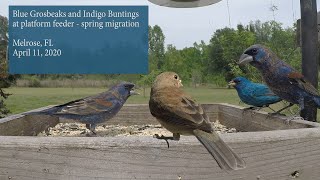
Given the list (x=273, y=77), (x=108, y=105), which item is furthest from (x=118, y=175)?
(x=273, y=77)

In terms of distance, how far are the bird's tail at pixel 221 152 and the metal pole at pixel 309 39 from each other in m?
1.00

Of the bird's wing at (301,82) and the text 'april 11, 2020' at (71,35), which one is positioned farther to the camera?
the text 'april 11, 2020' at (71,35)

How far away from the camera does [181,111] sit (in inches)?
30.5

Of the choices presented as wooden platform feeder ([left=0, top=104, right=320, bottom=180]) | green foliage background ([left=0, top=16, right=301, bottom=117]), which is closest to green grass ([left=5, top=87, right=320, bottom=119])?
green foliage background ([left=0, top=16, right=301, bottom=117])

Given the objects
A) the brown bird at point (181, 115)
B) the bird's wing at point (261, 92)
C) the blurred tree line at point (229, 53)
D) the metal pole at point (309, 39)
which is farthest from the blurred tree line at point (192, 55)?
the brown bird at point (181, 115)

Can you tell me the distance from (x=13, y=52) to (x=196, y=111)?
6.01 meters

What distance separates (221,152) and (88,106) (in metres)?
0.85

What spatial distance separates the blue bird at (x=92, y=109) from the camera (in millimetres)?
1426

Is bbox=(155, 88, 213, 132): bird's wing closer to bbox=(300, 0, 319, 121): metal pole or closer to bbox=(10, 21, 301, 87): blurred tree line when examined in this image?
bbox=(300, 0, 319, 121): metal pole

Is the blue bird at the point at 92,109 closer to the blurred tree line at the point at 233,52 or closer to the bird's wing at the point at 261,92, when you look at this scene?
the bird's wing at the point at 261,92

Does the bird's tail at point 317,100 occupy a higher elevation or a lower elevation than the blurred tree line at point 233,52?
lower

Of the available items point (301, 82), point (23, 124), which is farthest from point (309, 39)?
point (23, 124)

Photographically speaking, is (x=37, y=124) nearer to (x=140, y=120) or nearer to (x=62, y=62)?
(x=140, y=120)

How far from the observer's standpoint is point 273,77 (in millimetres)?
1591
